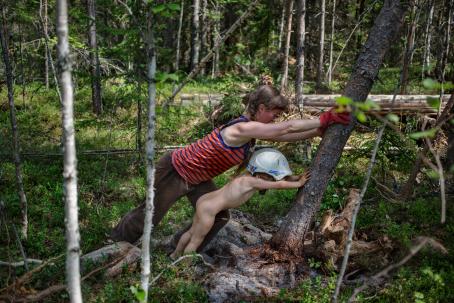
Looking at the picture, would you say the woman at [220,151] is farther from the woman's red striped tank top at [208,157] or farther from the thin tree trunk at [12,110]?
the thin tree trunk at [12,110]

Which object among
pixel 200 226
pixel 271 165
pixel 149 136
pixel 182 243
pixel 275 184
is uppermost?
pixel 149 136

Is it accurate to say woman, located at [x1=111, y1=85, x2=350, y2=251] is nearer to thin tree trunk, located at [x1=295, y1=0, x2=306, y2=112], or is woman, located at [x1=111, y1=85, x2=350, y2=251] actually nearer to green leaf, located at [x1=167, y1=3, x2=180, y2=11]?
green leaf, located at [x1=167, y1=3, x2=180, y2=11]

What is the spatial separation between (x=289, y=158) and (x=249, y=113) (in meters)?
5.83

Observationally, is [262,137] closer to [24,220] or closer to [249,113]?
[249,113]

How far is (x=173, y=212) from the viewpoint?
24.4 feet

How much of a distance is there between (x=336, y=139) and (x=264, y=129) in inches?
32.6

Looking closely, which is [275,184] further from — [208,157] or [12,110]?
[12,110]

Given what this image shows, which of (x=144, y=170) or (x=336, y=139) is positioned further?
(x=144, y=170)

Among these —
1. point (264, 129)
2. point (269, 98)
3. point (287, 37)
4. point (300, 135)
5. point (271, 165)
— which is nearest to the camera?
point (264, 129)

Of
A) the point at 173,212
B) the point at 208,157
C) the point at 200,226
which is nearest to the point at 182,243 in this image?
the point at 200,226

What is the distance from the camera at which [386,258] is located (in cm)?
502

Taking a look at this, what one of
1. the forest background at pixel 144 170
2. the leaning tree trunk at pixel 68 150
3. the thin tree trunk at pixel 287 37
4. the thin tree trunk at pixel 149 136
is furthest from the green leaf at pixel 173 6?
the thin tree trunk at pixel 287 37

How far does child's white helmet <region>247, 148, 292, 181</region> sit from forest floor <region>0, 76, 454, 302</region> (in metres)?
1.06

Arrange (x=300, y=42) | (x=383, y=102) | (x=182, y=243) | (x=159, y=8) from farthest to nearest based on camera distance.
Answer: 1. (x=383, y=102)
2. (x=300, y=42)
3. (x=182, y=243)
4. (x=159, y=8)
